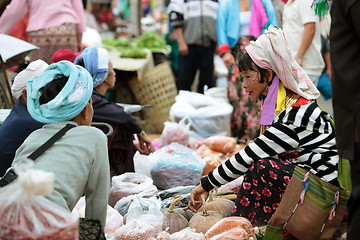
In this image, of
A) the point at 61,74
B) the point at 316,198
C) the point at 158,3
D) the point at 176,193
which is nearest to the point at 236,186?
the point at 176,193

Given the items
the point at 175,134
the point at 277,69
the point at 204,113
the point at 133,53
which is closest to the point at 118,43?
the point at 133,53

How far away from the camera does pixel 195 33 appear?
7.49m

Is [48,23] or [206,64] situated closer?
[48,23]

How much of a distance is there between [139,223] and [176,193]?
0.83m

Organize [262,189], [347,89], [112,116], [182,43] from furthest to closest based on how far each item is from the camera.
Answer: [182,43], [112,116], [262,189], [347,89]

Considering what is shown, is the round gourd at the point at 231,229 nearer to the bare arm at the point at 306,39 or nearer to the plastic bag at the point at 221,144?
the plastic bag at the point at 221,144

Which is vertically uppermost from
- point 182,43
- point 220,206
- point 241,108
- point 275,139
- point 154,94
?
point 275,139

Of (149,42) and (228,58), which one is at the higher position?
(228,58)

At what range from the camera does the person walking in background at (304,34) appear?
5879 mm

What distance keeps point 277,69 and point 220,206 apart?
35.6 inches

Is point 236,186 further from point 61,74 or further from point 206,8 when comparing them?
point 206,8

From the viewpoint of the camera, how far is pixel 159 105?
7684mm

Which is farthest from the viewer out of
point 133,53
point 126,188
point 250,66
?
point 133,53

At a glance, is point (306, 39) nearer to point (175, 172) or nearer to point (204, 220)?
point (175, 172)
